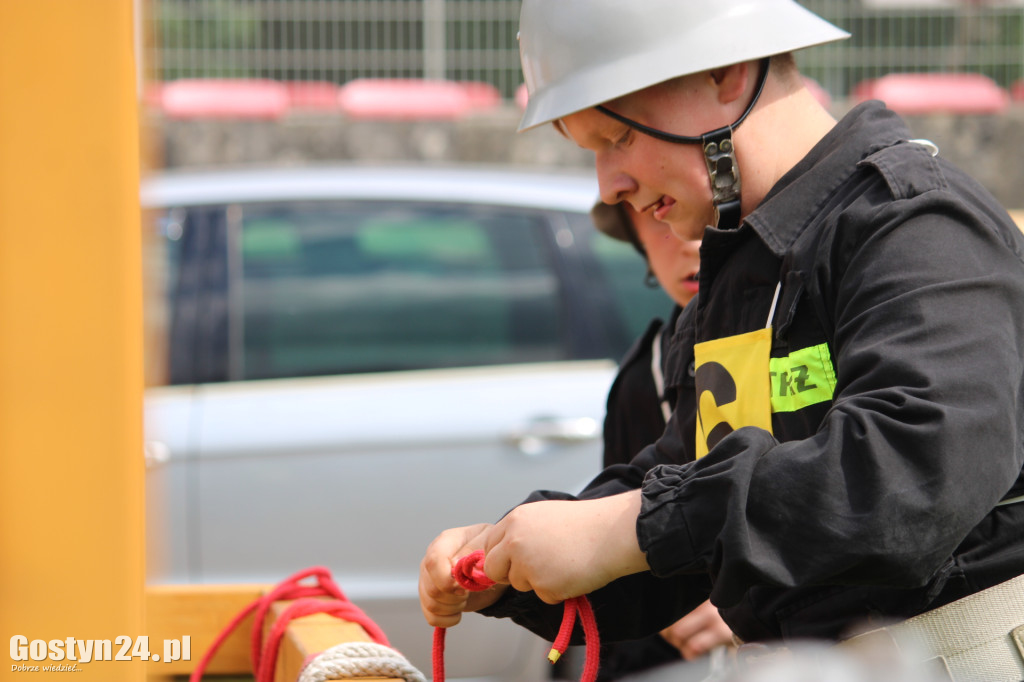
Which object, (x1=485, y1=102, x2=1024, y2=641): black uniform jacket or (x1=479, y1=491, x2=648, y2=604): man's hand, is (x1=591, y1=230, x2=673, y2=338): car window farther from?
(x1=479, y1=491, x2=648, y2=604): man's hand

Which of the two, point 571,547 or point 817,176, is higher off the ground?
point 817,176

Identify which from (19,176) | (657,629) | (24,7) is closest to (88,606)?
(19,176)

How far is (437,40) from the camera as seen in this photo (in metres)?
8.82

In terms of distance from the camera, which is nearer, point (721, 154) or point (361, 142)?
point (721, 154)

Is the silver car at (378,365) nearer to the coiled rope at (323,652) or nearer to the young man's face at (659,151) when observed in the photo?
the coiled rope at (323,652)

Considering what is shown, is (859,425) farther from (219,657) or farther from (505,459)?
(505,459)

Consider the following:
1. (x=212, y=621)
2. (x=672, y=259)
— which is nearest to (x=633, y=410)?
(x=672, y=259)

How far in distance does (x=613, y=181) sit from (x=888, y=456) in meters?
0.60

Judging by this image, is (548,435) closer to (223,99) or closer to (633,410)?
(633,410)

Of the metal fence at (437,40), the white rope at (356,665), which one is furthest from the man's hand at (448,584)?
the metal fence at (437,40)

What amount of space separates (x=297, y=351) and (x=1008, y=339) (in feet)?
9.10

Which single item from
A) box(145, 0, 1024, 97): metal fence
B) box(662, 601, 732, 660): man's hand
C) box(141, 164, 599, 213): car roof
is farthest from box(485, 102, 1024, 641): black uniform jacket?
box(145, 0, 1024, 97): metal fence

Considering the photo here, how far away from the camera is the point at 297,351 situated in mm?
3670

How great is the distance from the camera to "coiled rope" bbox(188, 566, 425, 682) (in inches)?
62.2
